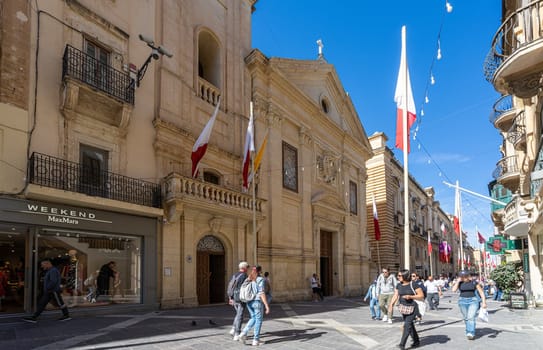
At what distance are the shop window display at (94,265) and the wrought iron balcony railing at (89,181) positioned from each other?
133cm

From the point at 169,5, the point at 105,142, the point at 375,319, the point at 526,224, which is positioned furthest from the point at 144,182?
the point at 526,224

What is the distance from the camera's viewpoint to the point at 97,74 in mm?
14266

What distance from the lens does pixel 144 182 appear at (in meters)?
15.3

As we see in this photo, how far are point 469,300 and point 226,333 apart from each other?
18.6 feet

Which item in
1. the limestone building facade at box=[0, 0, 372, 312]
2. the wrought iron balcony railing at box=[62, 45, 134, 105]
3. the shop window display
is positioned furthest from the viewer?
the wrought iron balcony railing at box=[62, 45, 134, 105]

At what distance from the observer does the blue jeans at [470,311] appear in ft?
33.1

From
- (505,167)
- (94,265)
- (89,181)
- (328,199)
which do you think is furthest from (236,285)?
(505,167)

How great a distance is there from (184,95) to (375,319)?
36.3 feet

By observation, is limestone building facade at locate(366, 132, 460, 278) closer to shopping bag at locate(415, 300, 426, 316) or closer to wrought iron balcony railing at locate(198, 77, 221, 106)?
wrought iron balcony railing at locate(198, 77, 221, 106)

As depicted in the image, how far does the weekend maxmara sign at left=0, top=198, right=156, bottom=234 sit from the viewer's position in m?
11.6

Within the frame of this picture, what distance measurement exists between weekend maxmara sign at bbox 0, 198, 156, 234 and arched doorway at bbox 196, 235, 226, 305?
3088 millimetres

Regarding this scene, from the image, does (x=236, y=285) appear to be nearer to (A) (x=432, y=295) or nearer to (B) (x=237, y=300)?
(B) (x=237, y=300)

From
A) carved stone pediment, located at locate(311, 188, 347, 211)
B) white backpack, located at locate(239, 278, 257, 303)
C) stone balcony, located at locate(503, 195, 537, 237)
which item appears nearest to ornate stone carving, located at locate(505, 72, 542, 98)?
stone balcony, located at locate(503, 195, 537, 237)

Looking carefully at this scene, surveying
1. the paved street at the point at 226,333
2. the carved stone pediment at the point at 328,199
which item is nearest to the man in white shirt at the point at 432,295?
the paved street at the point at 226,333
